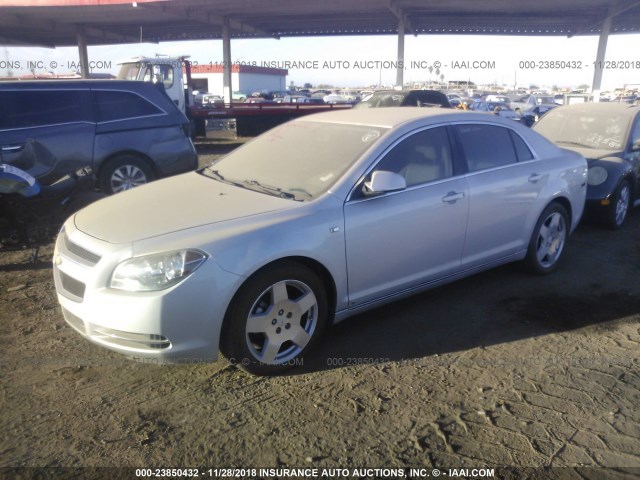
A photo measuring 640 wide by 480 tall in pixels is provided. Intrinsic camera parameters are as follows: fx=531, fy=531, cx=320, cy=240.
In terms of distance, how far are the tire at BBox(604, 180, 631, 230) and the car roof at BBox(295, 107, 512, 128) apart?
3050 mm

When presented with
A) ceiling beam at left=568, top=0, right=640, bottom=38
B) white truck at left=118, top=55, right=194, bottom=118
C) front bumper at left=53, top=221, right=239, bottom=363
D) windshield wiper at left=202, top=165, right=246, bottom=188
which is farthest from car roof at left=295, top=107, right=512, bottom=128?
ceiling beam at left=568, top=0, right=640, bottom=38

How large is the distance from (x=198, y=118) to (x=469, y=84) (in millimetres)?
62010

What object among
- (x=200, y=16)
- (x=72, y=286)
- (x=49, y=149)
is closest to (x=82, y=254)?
(x=72, y=286)

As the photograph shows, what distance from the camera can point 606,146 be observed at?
282 inches

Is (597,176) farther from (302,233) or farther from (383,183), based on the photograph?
(302,233)

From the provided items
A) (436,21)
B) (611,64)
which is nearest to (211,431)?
(436,21)

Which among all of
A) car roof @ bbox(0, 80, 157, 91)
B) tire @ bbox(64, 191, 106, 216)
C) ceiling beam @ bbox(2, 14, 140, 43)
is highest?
ceiling beam @ bbox(2, 14, 140, 43)

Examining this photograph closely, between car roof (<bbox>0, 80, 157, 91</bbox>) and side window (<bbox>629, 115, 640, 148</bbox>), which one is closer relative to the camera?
car roof (<bbox>0, 80, 157, 91</bbox>)

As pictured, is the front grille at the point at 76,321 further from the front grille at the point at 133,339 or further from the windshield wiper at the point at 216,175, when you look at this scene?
the windshield wiper at the point at 216,175

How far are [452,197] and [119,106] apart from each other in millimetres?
5293

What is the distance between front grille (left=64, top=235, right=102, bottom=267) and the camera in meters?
3.07

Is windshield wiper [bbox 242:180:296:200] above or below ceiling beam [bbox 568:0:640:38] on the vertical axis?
below

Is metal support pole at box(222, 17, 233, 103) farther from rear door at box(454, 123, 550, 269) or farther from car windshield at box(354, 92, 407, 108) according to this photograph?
rear door at box(454, 123, 550, 269)

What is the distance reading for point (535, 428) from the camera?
284 cm
